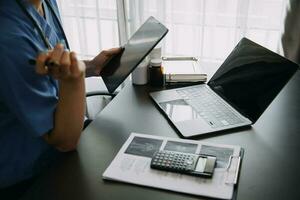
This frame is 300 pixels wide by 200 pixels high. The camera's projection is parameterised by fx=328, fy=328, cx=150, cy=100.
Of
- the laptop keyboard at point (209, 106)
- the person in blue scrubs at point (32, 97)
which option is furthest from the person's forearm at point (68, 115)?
the laptop keyboard at point (209, 106)

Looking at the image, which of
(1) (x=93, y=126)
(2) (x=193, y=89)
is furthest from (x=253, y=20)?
(1) (x=93, y=126)

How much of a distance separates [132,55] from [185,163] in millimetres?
526

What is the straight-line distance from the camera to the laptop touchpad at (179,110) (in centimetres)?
106

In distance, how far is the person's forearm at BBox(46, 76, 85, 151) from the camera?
90 cm

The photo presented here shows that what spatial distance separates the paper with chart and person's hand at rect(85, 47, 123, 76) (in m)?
0.45

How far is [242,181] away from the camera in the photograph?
797 mm

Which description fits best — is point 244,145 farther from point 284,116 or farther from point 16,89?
point 16,89

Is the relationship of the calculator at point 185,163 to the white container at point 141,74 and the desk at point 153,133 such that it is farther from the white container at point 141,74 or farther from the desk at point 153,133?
the white container at point 141,74

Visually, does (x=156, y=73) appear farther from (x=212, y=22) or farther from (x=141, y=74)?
(x=212, y=22)

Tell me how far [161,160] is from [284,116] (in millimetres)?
472

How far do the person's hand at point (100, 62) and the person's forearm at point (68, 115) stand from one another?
1.38ft

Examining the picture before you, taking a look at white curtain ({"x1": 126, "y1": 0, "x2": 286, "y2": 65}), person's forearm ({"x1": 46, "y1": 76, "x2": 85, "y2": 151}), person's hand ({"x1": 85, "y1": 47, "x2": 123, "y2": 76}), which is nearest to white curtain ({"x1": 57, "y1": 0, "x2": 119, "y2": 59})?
white curtain ({"x1": 126, "y1": 0, "x2": 286, "y2": 65})

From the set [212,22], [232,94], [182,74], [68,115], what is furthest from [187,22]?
[68,115]

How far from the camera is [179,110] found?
1.11 metres
